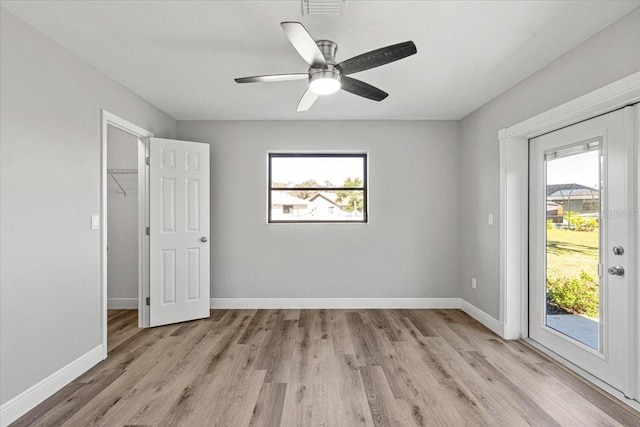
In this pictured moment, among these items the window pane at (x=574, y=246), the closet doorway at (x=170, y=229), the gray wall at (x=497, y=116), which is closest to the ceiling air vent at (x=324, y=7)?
the gray wall at (x=497, y=116)

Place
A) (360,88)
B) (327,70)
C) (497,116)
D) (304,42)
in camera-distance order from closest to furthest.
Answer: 1. (304,42)
2. (327,70)
3. (360,88)
4. (497,116)

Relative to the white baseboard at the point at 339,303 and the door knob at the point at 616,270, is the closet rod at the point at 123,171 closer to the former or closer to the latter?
the white baseboard at the point at 339,303

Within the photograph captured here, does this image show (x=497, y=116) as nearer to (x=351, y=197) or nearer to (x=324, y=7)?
(x=351, y=197)

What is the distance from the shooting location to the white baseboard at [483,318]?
343 centimetres

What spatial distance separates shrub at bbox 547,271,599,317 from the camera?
2.55m

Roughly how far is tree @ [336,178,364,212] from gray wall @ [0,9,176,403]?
2.77 metres

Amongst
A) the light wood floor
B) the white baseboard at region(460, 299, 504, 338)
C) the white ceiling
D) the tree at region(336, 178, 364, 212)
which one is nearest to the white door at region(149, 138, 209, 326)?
the light wood floor

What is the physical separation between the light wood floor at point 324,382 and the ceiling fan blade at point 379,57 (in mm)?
2190

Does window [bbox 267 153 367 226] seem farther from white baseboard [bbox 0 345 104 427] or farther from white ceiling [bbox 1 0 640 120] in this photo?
white baseboard [bbox 0 345 104 427]

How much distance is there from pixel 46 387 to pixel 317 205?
3.17 m

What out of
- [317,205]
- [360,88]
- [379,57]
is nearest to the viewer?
[379,57]

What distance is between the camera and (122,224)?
4520 mm

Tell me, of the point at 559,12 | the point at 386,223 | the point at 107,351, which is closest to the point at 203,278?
the point at 107,351

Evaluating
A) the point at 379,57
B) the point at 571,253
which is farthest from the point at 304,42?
the point at 571,253
